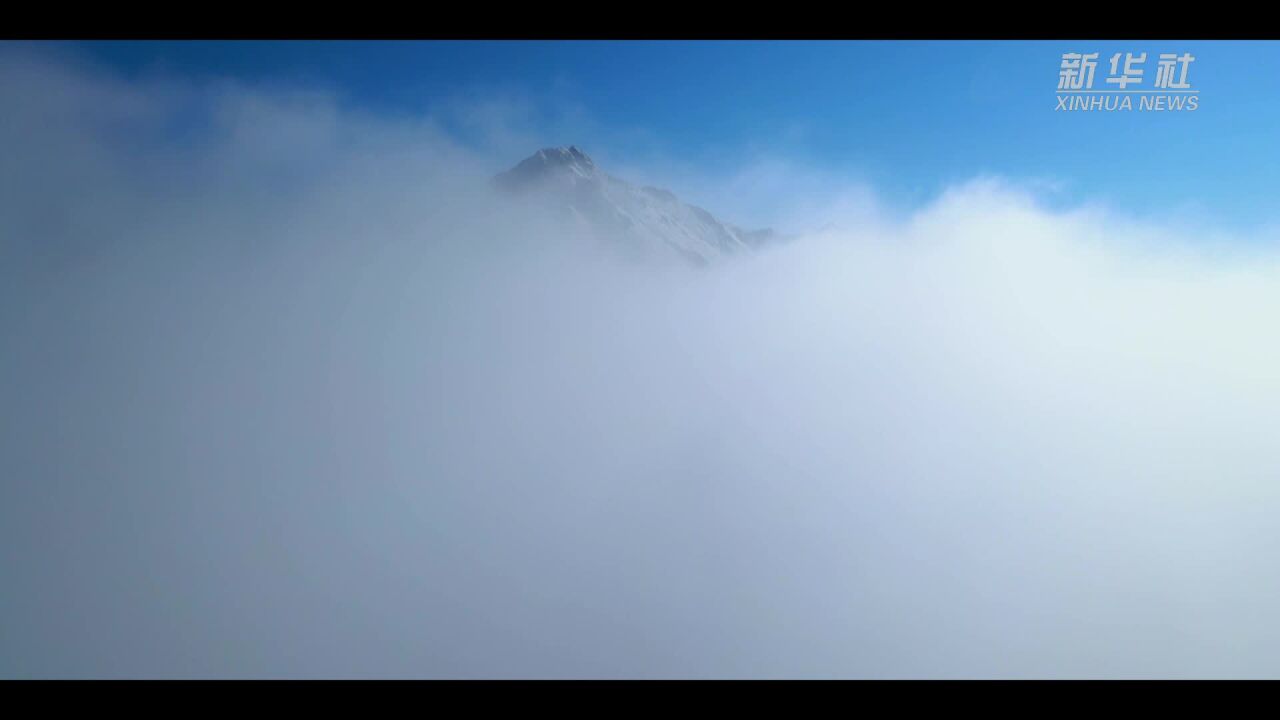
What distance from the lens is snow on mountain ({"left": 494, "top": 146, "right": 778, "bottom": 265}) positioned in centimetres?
226

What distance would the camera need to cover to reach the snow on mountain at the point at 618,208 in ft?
7.41

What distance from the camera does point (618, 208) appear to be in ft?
7.41
